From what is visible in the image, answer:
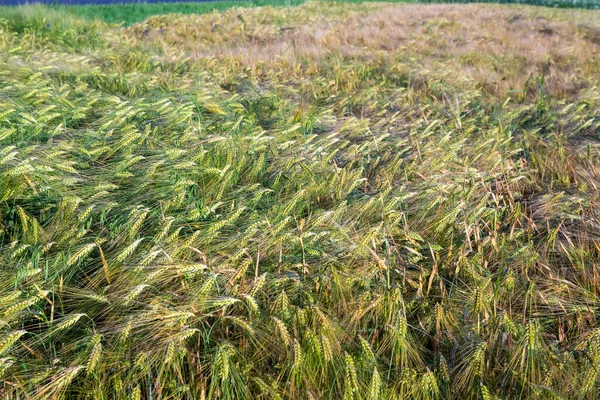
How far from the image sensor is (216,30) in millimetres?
8086

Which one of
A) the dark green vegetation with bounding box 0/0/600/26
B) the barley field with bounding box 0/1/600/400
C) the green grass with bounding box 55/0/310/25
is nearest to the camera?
the barley field with bounding box 0/1/600/400

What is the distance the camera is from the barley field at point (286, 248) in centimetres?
158

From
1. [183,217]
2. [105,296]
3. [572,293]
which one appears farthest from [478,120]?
[105,296]

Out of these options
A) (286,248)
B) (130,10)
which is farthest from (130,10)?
(286,248)

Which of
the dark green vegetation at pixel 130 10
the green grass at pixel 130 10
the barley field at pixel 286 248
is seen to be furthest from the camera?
the green grass at pixel 130 10

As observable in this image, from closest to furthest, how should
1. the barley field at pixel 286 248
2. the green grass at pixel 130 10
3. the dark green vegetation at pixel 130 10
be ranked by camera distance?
the barley field at pixel 286 248 < the dark green vegetation at pixel 130 10 < the green grass at pixel 130 10

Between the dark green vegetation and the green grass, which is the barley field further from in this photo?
the green grass

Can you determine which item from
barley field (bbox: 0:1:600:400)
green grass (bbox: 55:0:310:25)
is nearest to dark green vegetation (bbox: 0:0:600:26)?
green grass (bbox: 55:0:310:25)

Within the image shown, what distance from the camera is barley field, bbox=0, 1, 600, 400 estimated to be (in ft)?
5.17

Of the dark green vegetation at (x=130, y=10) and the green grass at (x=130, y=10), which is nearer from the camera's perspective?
the dark green vegetation at (x=130, y=10)

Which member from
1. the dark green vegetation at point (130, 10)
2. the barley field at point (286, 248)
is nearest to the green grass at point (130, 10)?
the dark green vegetation at point (130, 10)

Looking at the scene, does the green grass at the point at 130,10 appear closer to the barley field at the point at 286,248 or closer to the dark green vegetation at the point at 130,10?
the dark green vegetation at the point at 130,10

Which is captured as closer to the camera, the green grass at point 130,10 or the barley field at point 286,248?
the barley field at point 286,248

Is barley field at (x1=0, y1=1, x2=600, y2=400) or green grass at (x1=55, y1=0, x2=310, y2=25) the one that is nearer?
barley field at (x1=0, y1=1, x2=600, y2=400)
